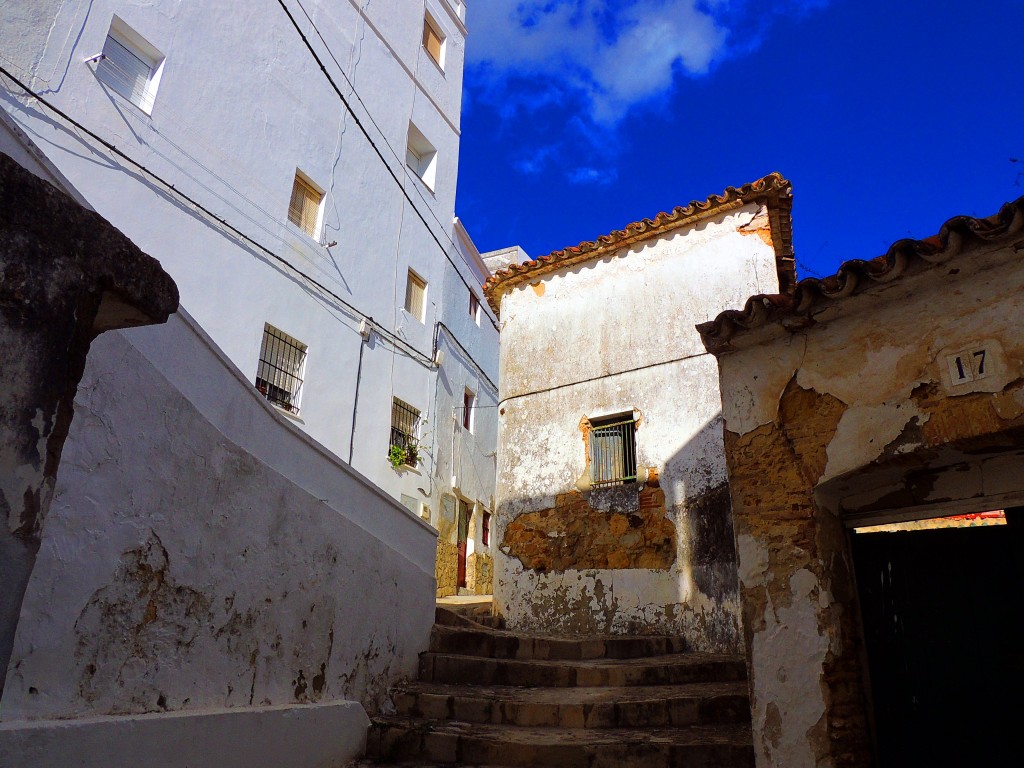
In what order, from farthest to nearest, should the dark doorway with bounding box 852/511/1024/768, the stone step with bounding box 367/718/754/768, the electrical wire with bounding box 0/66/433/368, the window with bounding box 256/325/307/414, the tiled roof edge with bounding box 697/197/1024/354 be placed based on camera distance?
the window with bounding box 256/325/307/414 → the electrical wire with bounding box 0/66/433/368 → the stone step with bounding box 367/718/754/768 → the dark doorway with bounding box 852/511/1024/768 → the tiled roof edge with bounding box 697/197/1024/354

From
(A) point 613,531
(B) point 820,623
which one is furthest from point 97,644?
(A) point 613,531

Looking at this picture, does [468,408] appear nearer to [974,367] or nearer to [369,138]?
[369,138]

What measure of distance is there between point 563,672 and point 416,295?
1018cm

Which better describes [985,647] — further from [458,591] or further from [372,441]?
[458,591]

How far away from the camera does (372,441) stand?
12875 mm

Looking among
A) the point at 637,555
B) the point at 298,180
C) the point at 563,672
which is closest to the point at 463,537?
the point at 637,555

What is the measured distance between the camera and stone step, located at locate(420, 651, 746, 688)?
6.66m

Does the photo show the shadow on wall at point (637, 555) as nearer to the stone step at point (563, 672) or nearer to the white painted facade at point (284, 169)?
the stone step at point (563, 672)

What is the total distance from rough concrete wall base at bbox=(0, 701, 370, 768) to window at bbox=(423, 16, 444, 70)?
52.2ft

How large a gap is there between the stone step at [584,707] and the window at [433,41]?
15484mm

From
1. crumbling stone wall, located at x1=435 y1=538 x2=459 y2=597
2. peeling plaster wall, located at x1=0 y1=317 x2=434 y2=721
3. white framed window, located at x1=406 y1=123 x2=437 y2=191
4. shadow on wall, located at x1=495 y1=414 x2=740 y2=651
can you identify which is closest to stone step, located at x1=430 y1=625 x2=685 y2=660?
shadow on wall, located at x1=495 y1=414 x2=740 y2=651

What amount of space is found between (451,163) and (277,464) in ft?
44.0

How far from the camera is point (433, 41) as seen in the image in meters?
17.6

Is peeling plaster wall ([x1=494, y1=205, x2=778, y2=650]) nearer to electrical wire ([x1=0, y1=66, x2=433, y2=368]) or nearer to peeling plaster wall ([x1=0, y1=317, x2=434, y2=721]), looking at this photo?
electrical wire ([x1=0, y1=66, x2=433, y2=368])
